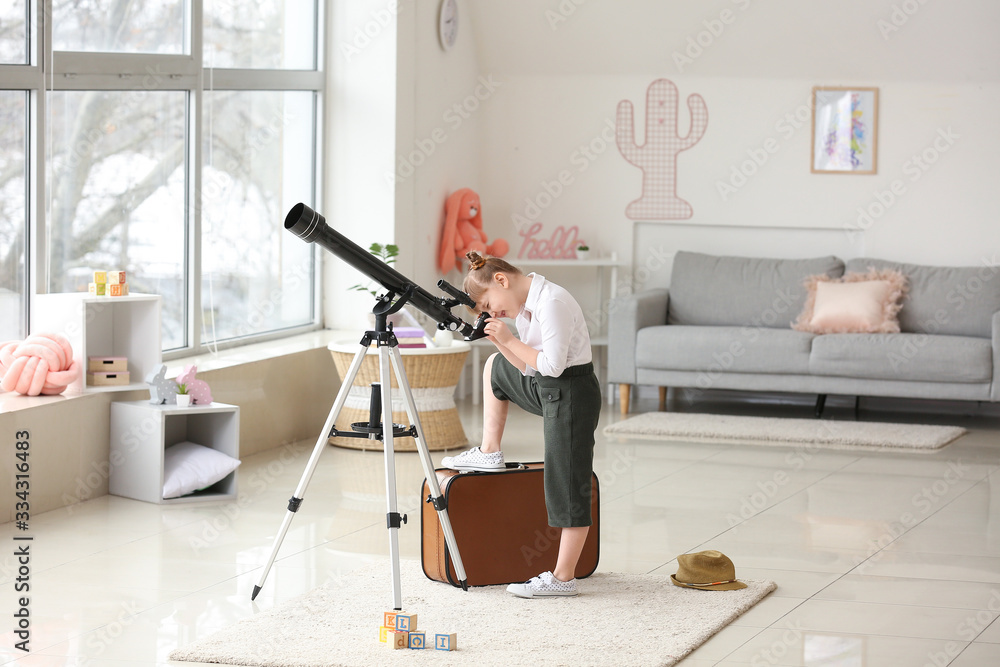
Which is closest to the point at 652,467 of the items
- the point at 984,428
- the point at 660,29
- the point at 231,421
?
the point at 231,421

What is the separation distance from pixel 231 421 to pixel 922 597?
2458mm

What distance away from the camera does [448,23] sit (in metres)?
6.32

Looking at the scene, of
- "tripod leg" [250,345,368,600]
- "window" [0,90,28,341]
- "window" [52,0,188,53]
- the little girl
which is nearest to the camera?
"tripod leg" [250,345,368,600]

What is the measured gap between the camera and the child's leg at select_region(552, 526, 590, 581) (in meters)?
3.07

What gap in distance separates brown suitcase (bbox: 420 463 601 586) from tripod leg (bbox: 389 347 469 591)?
0.05m

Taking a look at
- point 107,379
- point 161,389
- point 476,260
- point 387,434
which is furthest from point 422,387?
point 387,434

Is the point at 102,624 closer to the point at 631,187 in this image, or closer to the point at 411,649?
the point at 411,649

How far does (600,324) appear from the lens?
700 cm

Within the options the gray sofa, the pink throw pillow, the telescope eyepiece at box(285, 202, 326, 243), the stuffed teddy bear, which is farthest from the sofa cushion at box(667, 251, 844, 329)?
the telescope eyepiece at box(285, 202, 326, 243)

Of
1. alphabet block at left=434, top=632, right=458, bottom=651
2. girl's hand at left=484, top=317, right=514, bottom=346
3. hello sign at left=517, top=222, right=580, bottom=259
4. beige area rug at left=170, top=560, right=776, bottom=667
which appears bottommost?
beige area rug at left=170, top=560, right=776, bottom=667

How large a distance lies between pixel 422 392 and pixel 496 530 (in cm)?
199

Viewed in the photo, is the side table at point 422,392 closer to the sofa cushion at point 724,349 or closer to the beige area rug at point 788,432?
the beige area rug at point 788,432

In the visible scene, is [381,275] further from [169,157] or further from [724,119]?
[724,119]

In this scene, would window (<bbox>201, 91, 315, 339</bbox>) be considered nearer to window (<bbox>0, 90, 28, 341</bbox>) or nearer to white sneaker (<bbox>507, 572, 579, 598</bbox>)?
window (<bbox>0, 90, 28, 341</bbox>)
